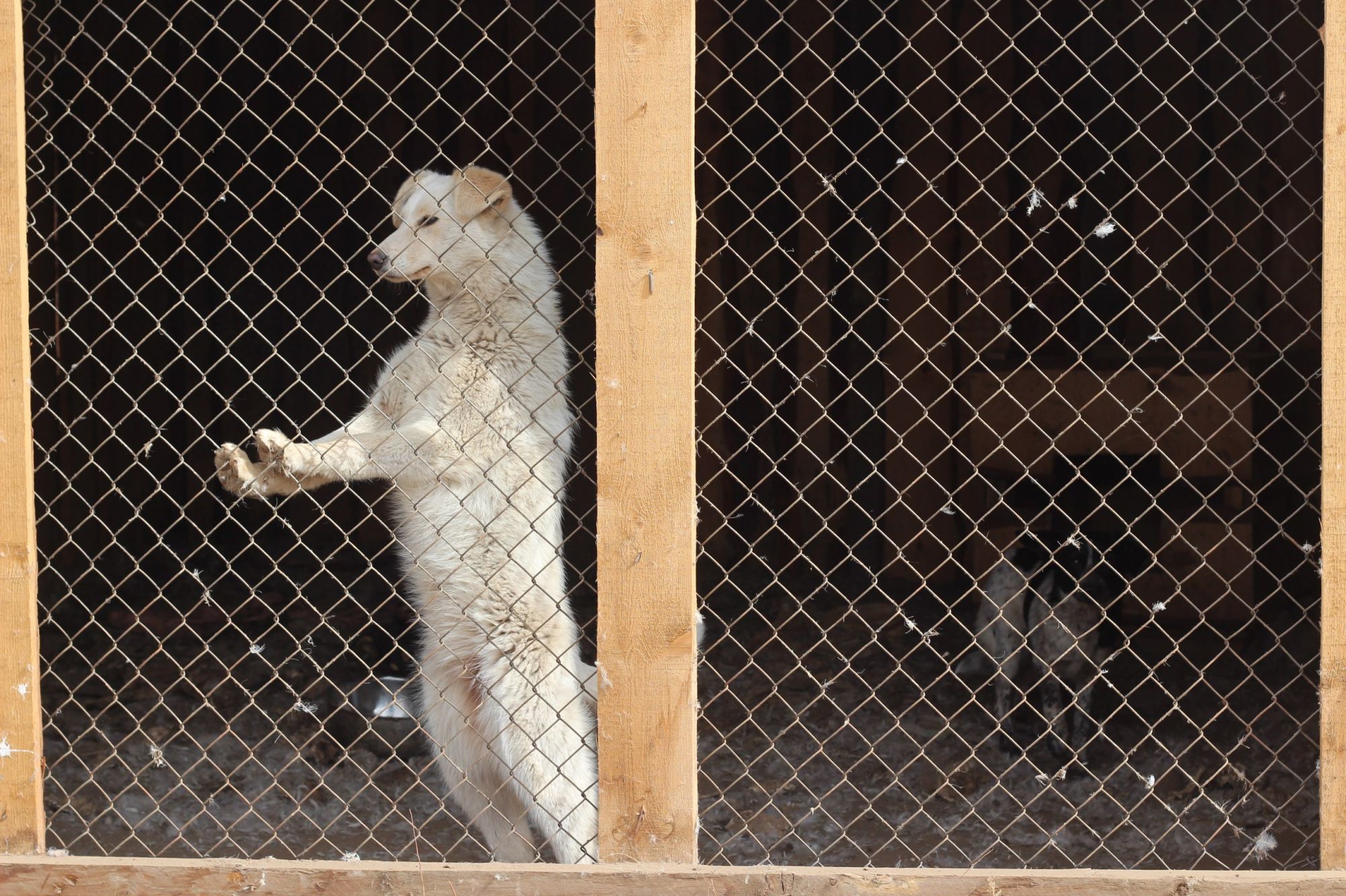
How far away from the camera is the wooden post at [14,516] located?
2883mm

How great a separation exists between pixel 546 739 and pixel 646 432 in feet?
3.98

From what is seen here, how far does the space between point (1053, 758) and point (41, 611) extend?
19.3 feet

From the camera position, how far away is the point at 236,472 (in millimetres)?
3506

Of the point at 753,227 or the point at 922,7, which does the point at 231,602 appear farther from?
the point at 922,7

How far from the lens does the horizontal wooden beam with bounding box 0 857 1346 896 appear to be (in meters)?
2.78

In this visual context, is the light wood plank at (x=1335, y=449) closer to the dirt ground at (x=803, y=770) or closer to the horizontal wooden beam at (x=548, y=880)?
the horizontal wooden beam at (x=548, y=880)

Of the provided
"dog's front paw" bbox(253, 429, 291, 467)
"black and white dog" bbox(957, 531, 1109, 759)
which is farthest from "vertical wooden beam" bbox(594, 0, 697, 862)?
"black and white dog" bbox(957, 531, 1109, 759)

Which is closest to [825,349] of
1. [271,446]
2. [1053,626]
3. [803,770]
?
[1053,626]

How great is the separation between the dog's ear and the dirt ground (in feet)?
5.11

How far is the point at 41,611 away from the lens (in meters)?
7.41

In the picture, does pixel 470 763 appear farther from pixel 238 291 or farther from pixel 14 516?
pixel 238 291

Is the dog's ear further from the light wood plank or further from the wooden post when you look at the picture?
the light wood plank

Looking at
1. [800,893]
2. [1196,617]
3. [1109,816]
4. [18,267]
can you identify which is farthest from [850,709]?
[18,267]

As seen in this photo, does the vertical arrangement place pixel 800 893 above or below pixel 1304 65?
below
